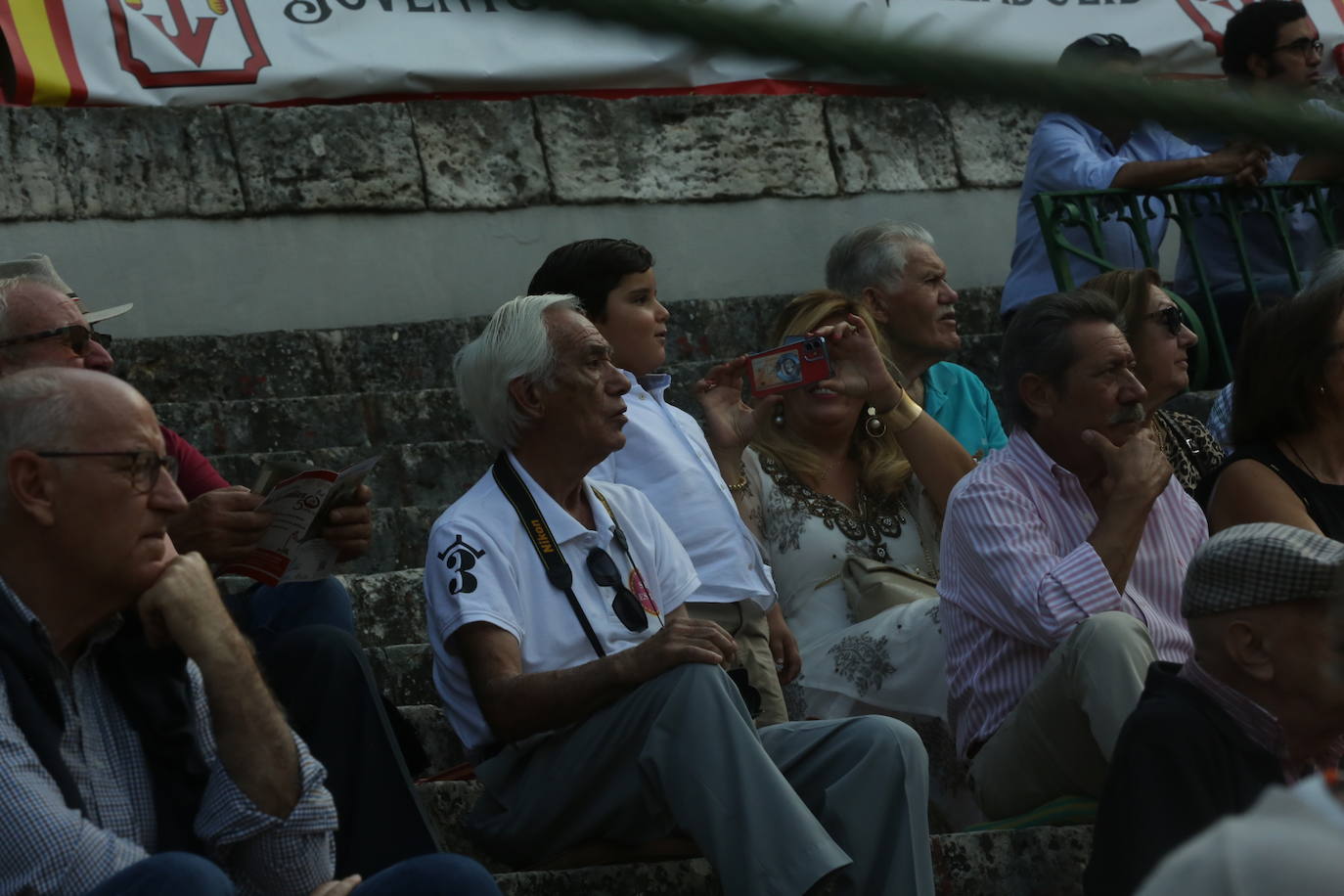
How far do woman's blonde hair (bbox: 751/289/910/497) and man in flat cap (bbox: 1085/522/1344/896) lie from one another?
4.69 ft

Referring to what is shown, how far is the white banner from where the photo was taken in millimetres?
6102

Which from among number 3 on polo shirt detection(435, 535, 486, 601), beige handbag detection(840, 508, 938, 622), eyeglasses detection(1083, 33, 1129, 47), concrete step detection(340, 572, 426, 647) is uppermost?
eyeglasses detection(1083, 33, 1129, 47)

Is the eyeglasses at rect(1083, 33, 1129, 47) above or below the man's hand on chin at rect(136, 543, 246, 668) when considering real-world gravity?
above

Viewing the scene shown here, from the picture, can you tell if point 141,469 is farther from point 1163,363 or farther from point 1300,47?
point 1300,47

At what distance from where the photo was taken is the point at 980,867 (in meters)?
3.42

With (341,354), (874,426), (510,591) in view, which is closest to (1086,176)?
(874,426)

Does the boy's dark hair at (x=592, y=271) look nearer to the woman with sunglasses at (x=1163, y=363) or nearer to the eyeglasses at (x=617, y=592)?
the eyeglasses at (x=617, y=592)

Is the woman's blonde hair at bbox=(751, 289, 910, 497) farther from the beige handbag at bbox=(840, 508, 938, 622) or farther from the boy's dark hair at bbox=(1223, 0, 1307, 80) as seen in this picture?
the boy's dark hair at bbox=(1223, 0, 1307, 80)

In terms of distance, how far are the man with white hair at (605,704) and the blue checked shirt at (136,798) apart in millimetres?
575

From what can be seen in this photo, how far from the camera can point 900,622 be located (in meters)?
4.04

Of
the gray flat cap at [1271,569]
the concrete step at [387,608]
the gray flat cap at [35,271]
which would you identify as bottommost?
the concrete step at [387,608]

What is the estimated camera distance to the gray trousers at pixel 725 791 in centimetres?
305

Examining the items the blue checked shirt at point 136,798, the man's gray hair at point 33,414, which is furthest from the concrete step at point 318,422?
the blue checked shirt at point 136,798

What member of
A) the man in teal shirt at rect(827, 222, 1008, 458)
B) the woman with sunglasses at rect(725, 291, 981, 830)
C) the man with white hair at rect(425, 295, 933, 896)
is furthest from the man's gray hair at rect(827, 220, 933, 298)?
the man with white hair at rect(425, 295, 933, 896)
